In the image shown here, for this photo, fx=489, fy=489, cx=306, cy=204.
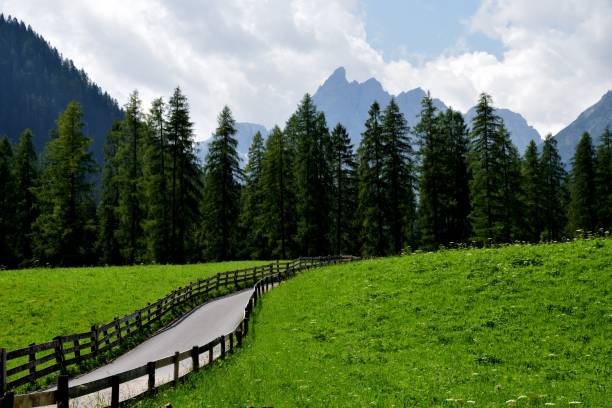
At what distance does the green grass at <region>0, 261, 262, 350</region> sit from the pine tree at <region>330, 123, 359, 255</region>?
23.3 m

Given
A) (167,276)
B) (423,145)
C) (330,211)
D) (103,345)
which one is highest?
(423,145)

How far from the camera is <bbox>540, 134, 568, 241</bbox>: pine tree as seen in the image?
68.9 metres

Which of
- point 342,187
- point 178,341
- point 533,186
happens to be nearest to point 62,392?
point 178,341

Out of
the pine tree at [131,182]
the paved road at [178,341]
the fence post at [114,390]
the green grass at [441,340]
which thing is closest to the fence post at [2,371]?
the paved road at [178,341]

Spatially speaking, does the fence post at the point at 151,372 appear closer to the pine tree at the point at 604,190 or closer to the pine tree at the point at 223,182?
the pine tree at the point at 223,182

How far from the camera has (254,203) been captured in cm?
6781

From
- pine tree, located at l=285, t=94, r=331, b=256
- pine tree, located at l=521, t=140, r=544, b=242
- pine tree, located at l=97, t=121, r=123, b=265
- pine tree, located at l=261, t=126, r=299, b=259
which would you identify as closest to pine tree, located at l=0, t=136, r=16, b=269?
pine tree, located at l=97, t=121, r=123, b=265

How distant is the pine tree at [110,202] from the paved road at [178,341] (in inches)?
1290

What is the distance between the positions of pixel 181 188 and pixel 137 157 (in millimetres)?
8063

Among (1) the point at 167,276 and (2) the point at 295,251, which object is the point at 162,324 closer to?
(1) the point at 167,276

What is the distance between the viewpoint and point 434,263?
2767cm

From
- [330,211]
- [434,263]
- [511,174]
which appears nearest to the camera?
[434,263]

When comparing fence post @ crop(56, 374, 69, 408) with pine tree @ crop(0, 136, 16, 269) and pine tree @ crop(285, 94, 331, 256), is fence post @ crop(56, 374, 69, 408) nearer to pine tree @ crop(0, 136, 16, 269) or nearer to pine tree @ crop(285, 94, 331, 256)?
pine tree @ crop(285, 94, 331, 256)

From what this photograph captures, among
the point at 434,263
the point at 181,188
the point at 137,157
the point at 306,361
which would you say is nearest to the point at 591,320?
the point at 306,361
